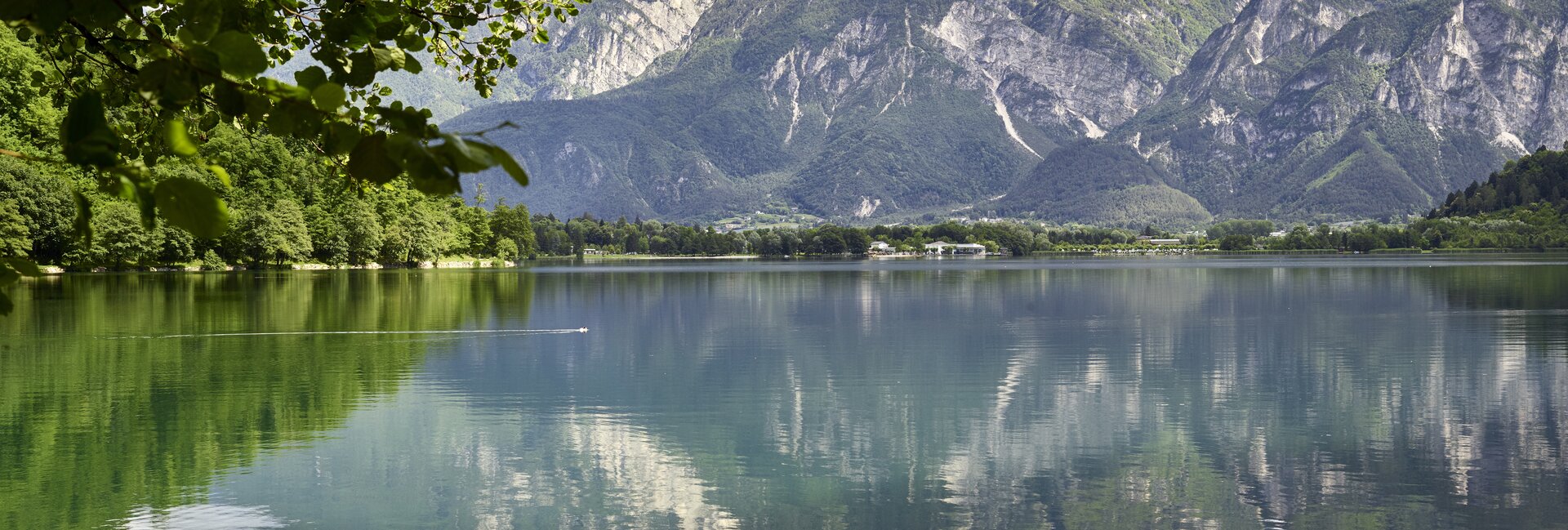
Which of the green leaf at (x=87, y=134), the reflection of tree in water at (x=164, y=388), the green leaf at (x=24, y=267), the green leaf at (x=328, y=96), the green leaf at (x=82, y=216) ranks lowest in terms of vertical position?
the reflection of tree in water at (x=164, y=388)

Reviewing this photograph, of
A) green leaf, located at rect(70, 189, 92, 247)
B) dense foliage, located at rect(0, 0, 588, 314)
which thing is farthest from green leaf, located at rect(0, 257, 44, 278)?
green leaf, located at rect(70, 189, 92, 247)

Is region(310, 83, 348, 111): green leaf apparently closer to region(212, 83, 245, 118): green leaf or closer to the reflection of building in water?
region(212, 83, 245, 118): green leaf

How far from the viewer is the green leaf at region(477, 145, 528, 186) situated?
265cm

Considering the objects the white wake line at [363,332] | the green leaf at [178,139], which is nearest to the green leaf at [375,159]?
the green leaf at [178,139]

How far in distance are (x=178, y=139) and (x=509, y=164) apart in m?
0.94

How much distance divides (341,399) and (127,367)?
672cm

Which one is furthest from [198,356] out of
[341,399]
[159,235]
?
[159,235]

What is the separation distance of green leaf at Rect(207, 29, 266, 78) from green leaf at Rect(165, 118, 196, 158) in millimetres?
240

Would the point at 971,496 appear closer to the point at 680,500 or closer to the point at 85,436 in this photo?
the point at 680,500

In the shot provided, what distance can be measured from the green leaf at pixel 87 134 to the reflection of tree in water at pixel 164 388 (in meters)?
11.8

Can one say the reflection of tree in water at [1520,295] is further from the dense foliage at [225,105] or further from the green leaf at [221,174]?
the green leaf at [221,174]

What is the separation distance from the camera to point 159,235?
7731cm

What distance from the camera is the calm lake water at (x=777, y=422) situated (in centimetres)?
1421

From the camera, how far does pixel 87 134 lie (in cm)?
288
